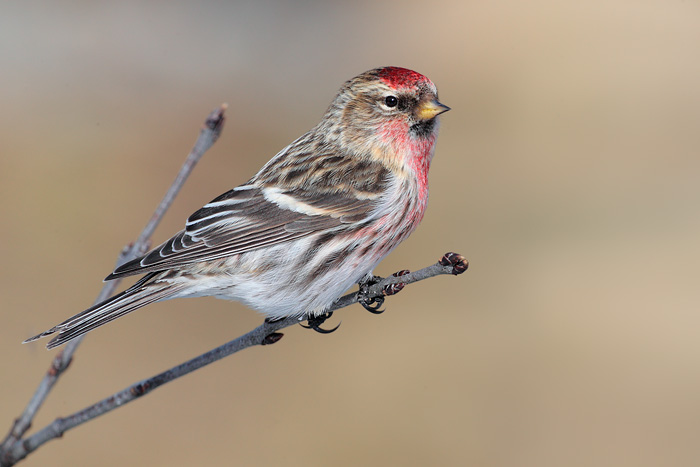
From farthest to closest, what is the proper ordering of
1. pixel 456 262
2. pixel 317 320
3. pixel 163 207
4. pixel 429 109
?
1. pixel 317 320
2. pixel 429 109
3. pixel 163 207
4. pixel 456 262

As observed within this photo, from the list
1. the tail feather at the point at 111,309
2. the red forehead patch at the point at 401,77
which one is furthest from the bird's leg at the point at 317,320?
the red forehead patch at the point at 401,77

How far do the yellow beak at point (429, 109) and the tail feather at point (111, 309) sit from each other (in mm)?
989

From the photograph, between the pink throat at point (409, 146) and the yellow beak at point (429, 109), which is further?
the pink throat at point (409, 146)

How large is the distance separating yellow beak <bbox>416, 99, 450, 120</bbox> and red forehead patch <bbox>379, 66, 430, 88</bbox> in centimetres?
8

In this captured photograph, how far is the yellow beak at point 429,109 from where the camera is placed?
2193 mm

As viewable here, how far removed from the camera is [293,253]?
234 cm

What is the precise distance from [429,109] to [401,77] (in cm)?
16

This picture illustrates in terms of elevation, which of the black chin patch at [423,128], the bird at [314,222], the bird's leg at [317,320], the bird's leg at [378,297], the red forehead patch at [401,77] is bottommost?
the bird's leg at [378,297]

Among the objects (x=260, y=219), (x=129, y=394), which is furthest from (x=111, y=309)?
(x=260, y=219)

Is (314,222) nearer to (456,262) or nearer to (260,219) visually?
(260,219)

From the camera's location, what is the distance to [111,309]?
2.07 m

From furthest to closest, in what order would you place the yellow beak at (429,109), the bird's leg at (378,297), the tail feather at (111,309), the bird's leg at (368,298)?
the yellow beak at (429,109), the bird's leg at (368,298), the tail feather at (111,309), the bird's leg at (378,297)

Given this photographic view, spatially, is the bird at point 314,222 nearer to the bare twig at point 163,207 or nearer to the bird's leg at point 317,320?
the bird's leg at point 317,320

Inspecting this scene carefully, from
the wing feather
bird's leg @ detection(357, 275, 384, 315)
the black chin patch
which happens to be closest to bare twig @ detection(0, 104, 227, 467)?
the wing feather
